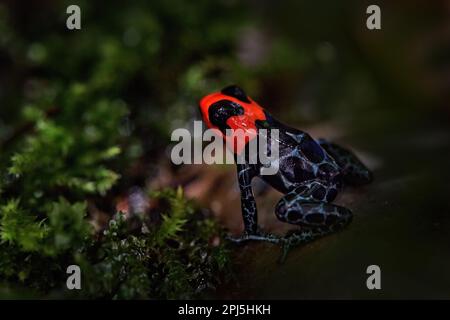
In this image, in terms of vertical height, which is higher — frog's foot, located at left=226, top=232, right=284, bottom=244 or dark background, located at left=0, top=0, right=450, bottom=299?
dark background, located at left=0, top=0, right=450, bottom=299

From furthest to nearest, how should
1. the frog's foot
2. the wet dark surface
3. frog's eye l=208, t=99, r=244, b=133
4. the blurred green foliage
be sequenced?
frog's eye l=208, t=99, r=244, b=133 < the frog's foot < the blurred green foliage < the wet dark surface

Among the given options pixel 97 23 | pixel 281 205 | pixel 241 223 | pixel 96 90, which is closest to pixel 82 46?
pixel 97 23

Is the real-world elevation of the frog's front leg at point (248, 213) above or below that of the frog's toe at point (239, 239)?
above

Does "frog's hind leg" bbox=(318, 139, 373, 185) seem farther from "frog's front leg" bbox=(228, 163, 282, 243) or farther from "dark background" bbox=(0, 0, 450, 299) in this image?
"frog's front leg" bbox=(228, 163, 282, 243)

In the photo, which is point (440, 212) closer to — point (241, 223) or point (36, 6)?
point (241, 223)

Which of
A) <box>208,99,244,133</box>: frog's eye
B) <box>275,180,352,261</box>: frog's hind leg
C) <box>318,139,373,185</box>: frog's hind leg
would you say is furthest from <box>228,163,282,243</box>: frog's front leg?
<box>318,139,373,185</box>: frog's hind leg

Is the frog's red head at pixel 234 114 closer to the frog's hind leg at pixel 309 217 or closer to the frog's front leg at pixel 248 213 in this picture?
the frog's front leg at pixel 248 213

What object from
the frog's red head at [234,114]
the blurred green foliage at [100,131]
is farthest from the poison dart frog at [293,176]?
the blurred green foliage at [100,131]

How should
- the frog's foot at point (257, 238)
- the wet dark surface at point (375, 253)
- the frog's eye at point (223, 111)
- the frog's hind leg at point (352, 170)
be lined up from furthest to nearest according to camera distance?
the frog's hind leg at point (352, 170), the frog's eye at point (223, 111), the frog's foot at point (257, 238), the wet dark surface at point (375, 253)
